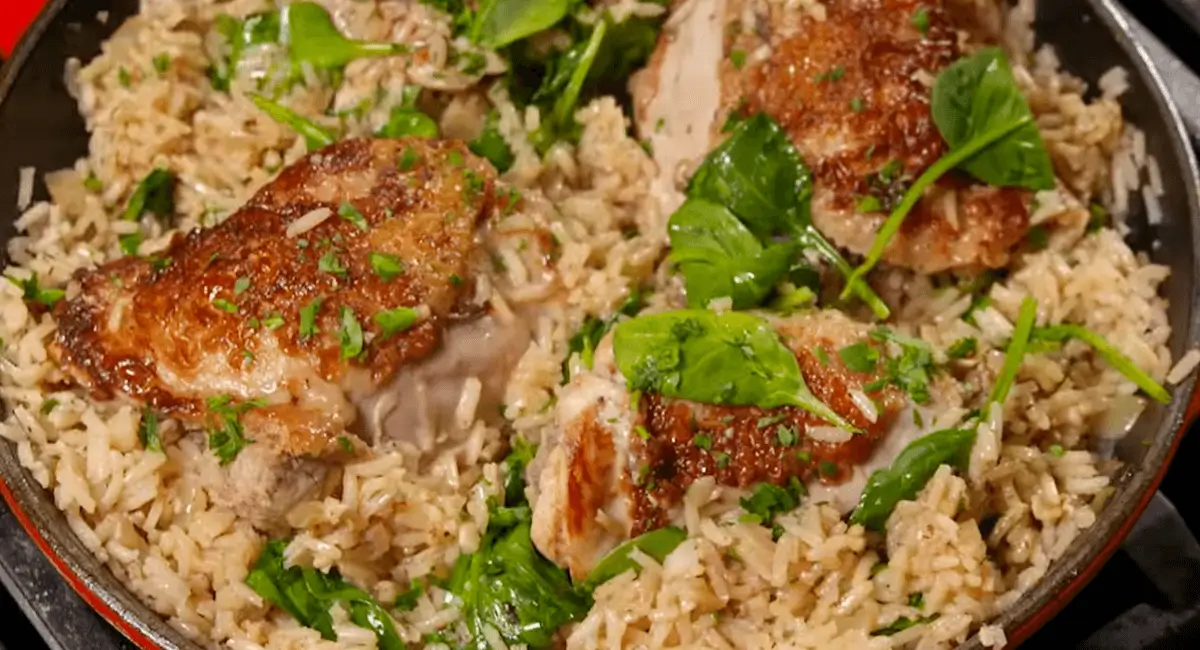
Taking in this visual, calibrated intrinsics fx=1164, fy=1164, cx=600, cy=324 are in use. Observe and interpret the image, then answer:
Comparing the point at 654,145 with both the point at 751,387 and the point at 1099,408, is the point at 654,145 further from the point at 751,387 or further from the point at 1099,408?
the point at 1099,408

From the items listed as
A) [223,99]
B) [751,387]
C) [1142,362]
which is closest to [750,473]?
[751,387]

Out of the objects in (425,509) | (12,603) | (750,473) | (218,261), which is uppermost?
(218,261)

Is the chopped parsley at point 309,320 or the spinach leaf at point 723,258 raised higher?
the spinach leaf at point 723,258

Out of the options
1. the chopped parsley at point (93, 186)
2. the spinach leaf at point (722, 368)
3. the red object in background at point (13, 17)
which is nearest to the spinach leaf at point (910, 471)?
the spinach leaf at point (722, 368)

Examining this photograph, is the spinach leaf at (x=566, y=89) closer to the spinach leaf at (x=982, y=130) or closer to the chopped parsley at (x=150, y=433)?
the spinach leaf at (x=982, y=130)

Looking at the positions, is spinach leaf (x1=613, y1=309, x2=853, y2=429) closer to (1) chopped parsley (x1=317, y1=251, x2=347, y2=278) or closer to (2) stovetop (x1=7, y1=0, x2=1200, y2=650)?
(1) chopped parsley (x1=317, y1=251, x2=347, y2=278)

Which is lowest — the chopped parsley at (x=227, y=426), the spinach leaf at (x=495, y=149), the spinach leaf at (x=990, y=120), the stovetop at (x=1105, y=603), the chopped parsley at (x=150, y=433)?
the stovetop at (x=1105, y=603)
